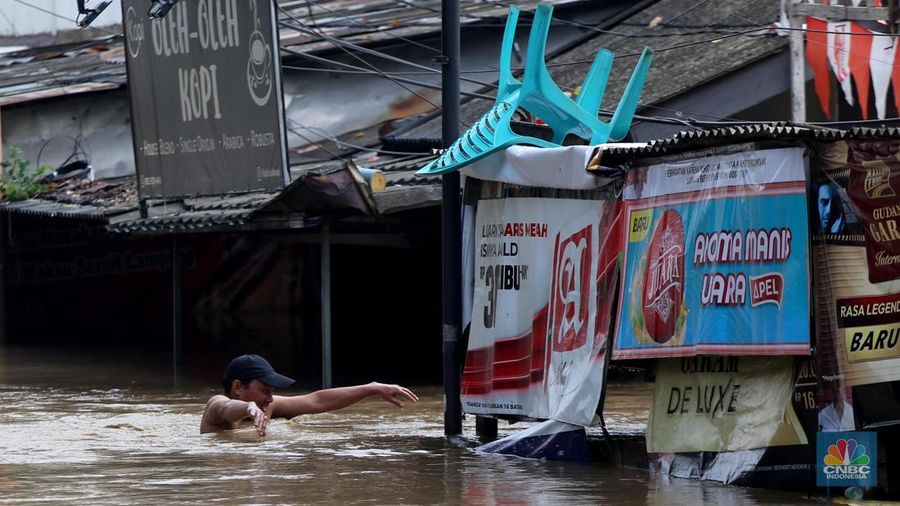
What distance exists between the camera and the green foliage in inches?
927

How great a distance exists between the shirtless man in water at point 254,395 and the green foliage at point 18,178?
41.5ft

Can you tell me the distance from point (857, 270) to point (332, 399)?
4634 millimetres

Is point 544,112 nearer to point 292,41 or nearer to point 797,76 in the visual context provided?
point 797,76

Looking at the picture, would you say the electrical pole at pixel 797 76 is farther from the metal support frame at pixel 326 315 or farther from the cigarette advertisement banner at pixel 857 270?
the cigarette advertisement banner at pixel 857 270

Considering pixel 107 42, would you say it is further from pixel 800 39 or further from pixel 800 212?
pixel 800 212

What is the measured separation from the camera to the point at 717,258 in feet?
30.6

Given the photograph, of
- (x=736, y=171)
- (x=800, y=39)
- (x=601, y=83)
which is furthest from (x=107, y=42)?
(x=736, y=171)

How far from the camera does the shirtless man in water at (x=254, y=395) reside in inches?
437

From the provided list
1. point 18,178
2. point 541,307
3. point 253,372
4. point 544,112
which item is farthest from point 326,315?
point 18,178

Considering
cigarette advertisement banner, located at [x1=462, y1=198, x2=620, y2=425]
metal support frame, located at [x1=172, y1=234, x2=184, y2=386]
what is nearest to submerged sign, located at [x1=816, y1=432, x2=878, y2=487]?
cigarette advertisement banner, located at [x1=462, y1=198, x2=620, y2=425]

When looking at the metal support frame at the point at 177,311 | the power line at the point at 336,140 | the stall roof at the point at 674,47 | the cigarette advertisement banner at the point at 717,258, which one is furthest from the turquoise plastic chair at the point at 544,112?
the power line at the point at 336,140

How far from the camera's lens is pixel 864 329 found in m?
8.60

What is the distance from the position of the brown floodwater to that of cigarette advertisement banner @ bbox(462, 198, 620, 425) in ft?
1.67

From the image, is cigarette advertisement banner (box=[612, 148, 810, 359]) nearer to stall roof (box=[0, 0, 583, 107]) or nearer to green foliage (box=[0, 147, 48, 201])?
stall roof (box=[0, 0, 583, 107])
